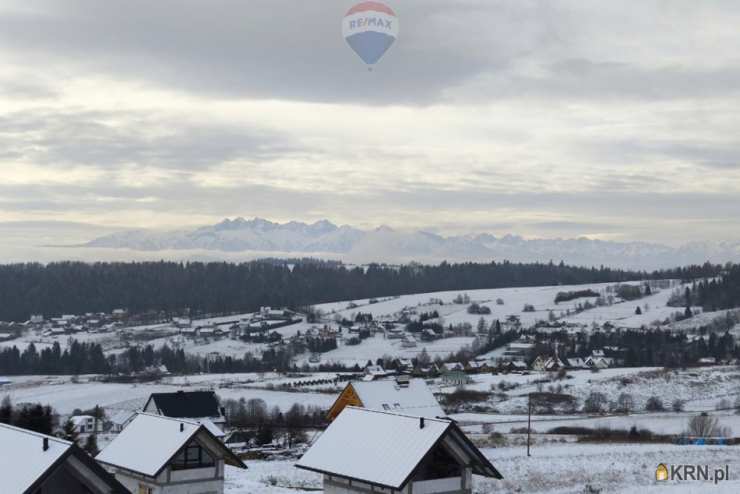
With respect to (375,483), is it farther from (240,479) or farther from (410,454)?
(240,479)

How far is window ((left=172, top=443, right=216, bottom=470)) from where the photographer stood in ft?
90.5

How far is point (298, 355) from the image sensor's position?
485 feet

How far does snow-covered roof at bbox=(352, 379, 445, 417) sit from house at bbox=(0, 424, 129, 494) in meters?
40.3

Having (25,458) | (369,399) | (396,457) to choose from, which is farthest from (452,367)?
(25,458)

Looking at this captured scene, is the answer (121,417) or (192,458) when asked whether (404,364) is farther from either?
(192,458)

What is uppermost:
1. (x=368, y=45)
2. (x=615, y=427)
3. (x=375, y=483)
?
(x=368, y=45)

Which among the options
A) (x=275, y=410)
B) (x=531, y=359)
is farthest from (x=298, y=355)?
(x=275, y=410)

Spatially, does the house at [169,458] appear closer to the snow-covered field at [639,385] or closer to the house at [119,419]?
the house at [119,419]

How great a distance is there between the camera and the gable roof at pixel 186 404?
2307 inches

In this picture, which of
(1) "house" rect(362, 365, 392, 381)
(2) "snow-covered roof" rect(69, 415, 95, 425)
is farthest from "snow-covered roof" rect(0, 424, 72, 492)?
(1) "house" rect(362, 365, 392, 381)

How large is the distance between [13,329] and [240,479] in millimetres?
172801

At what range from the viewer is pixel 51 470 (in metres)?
17.7

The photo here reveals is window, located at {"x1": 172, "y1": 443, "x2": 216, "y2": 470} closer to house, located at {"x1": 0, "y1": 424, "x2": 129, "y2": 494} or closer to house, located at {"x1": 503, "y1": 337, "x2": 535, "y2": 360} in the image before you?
house, located at {"x1": 0, "y1": 424, "x2": 129, "y2": 494}

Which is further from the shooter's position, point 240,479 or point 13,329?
point 13,329
